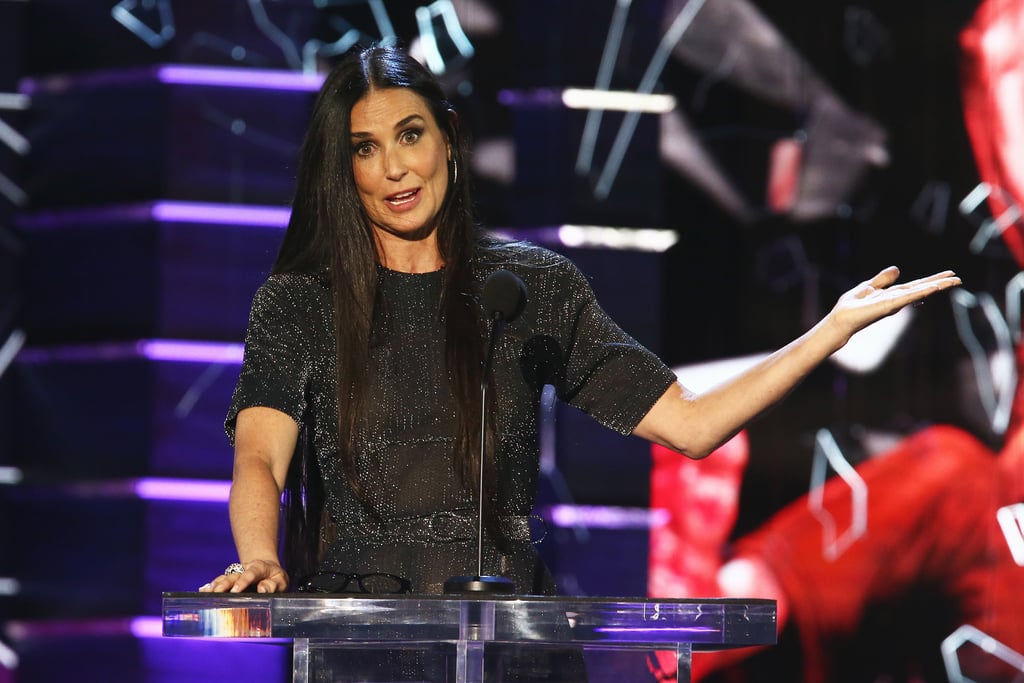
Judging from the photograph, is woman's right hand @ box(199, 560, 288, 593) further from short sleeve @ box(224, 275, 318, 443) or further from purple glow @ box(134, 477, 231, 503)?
purple glow @ box(134, 477, 231, 503)

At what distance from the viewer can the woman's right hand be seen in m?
1.45

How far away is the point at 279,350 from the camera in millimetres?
1839

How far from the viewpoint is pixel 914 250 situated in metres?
3.76

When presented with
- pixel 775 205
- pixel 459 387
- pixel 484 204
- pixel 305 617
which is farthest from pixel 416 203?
pixel 775 205

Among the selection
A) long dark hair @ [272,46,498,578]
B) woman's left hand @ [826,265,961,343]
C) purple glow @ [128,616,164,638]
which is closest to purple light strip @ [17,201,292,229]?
purple glow @ [128,616,164,638]

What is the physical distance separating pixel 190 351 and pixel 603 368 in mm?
1982

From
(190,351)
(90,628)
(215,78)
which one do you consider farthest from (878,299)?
(90,628)

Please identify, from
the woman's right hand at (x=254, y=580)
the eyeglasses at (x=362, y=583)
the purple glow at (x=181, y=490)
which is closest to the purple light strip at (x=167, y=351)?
the purple glow at (x=181, y=490)

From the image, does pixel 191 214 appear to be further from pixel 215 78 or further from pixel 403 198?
pixel 403 198

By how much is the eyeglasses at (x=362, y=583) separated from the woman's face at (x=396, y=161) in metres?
0.49

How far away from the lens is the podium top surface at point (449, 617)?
1.37 metres

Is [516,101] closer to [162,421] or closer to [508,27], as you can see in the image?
[508,27]

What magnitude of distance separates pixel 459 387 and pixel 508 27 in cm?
214

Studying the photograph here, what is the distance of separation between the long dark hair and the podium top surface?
0.42 meters
